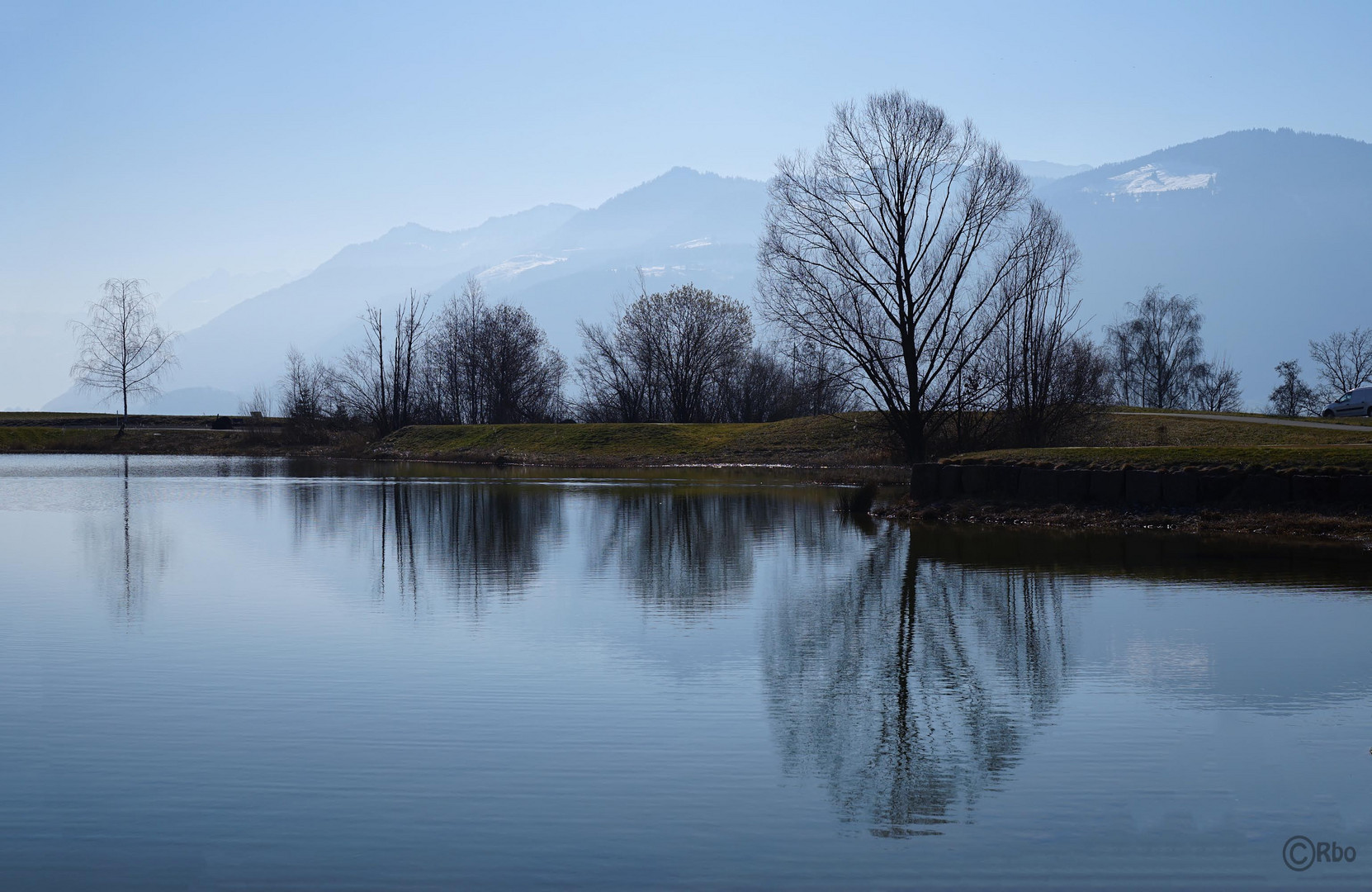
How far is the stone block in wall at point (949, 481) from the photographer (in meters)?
21.9

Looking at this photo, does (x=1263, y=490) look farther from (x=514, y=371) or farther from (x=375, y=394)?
(x=514, y=371)

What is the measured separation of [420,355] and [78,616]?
8340 centimetres

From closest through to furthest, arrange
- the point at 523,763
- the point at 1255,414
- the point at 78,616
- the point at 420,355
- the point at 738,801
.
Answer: the point at 738,801 → the point at 523,763 → the point at 78,616 → the point at 1255,414 → the point at 420,355

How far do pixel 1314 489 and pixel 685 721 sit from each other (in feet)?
45.9

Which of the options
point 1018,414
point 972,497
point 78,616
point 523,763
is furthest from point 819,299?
point 523,763

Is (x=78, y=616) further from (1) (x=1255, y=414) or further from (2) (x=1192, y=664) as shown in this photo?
(1) (x=1255, y=414)

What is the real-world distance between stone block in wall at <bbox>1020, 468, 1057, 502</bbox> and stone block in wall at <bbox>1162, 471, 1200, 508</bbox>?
2.03 m

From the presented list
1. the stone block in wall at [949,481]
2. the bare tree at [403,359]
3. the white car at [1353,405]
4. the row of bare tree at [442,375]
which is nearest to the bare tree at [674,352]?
the row of bare tree at [442,375]

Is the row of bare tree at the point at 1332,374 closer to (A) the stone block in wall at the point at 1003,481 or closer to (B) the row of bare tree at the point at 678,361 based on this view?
(B) the row of bare tree at the point at 678,361

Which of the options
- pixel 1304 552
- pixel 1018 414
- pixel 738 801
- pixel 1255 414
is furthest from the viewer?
pixel 1255 414

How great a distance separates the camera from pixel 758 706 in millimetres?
7426

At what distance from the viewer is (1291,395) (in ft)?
235

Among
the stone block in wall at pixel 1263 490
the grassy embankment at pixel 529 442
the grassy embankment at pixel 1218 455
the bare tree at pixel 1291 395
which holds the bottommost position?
the stone block in wall at pixel 1263 490

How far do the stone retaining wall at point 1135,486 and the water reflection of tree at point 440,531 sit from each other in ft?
26.0
